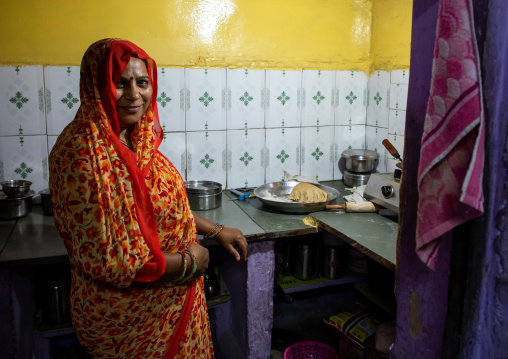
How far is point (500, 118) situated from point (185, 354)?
1.26 metres

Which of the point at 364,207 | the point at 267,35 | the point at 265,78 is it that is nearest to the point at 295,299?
the point at 364,207

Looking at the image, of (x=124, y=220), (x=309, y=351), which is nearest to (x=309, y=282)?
(x=309, y=351)

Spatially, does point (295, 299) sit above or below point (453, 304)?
below

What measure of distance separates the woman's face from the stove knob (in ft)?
4.03

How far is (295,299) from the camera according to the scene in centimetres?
298

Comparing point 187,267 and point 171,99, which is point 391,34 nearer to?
point 171,99

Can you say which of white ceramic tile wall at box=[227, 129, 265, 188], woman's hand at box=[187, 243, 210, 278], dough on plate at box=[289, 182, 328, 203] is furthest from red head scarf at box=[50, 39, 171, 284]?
white ceramic tile wall at box=[227, 129, 265, 188]

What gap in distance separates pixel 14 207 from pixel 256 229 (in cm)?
116

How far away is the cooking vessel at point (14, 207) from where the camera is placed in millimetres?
2078

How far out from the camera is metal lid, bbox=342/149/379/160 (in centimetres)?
275

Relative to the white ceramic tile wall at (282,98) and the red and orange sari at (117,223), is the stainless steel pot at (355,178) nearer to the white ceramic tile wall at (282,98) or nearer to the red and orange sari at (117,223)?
the white ceramic tile wall at (282,98)

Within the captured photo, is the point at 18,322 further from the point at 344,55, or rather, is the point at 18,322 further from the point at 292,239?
the point at 344,55

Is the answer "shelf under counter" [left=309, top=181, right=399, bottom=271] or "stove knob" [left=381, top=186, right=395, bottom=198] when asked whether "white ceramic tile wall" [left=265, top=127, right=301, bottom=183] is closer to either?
"shelf under counter" [left=309, top=181, right=399, bottom=271]

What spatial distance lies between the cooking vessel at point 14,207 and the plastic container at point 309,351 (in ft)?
4.92
